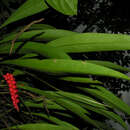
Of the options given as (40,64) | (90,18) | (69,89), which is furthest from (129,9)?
(40,64)

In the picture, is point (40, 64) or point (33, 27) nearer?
point (40, 64)

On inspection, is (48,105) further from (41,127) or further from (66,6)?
(66,6)

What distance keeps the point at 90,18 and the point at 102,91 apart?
71 cm

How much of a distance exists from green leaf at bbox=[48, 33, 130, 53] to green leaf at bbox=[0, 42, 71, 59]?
0.11 ft

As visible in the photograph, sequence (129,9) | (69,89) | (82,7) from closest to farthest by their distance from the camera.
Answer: (69,89)
(82,7)
(129,9)

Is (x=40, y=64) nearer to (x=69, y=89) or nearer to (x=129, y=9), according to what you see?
(x=69, y=89)

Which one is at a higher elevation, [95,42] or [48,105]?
[95,42]

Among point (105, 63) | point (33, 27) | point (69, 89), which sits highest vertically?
point (33, 27)

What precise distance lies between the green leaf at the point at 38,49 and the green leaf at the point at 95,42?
3cm

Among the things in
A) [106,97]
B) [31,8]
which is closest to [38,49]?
[31,8]

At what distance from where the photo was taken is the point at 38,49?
35 centimetres

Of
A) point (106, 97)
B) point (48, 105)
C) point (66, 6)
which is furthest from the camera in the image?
point (48, 105)

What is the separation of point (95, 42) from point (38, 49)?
0.10 metres

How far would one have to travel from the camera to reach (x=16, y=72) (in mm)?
511
